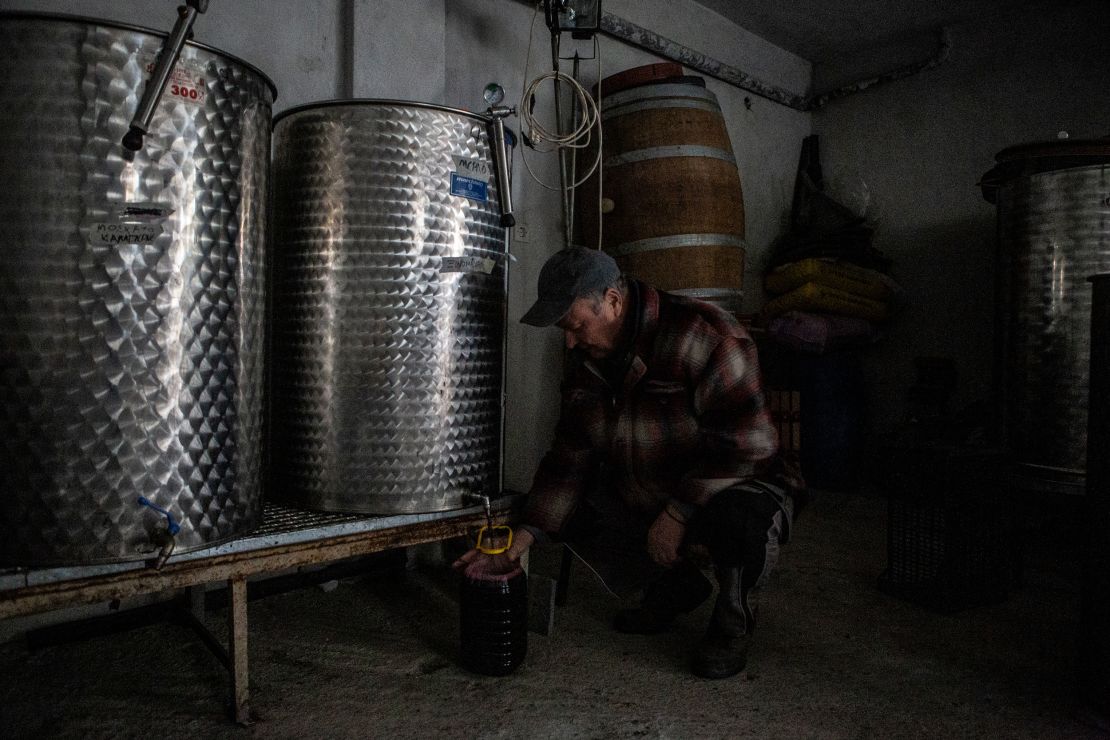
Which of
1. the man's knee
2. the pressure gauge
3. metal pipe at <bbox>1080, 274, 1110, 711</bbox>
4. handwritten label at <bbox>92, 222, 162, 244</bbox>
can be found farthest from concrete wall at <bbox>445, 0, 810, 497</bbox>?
metal pipe at <bbox>1080, 274, 1110, 711</bbox>

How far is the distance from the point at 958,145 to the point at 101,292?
4.51 m

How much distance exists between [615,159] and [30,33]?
2.22m

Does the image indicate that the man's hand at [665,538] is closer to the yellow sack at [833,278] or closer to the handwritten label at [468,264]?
the handwritten label at [468,264]

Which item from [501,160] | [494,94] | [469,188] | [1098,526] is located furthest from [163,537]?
[1098,526]

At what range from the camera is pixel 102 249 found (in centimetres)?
136

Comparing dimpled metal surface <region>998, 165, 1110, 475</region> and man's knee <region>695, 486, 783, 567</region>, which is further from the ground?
dimpled metal surface <region>998, 165, 1110, 475</region>

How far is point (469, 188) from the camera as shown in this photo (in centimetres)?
188

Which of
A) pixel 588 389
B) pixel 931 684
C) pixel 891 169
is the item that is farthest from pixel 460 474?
pixel 891 169

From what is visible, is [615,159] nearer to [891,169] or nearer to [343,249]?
[343,249]

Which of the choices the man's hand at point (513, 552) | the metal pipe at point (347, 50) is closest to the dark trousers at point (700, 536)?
the man's hand at point (513, 552)

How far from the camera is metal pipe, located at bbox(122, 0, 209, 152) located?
1.33 metres

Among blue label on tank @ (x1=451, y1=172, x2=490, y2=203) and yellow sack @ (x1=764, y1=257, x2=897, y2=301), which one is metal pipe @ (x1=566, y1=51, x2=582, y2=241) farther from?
yellow sack @ (x1=764, y1=257, x2=897, y2=301)

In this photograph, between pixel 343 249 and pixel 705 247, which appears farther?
pixel 705 247

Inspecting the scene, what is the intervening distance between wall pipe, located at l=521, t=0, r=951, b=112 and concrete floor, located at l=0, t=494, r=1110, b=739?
2.67 meters
